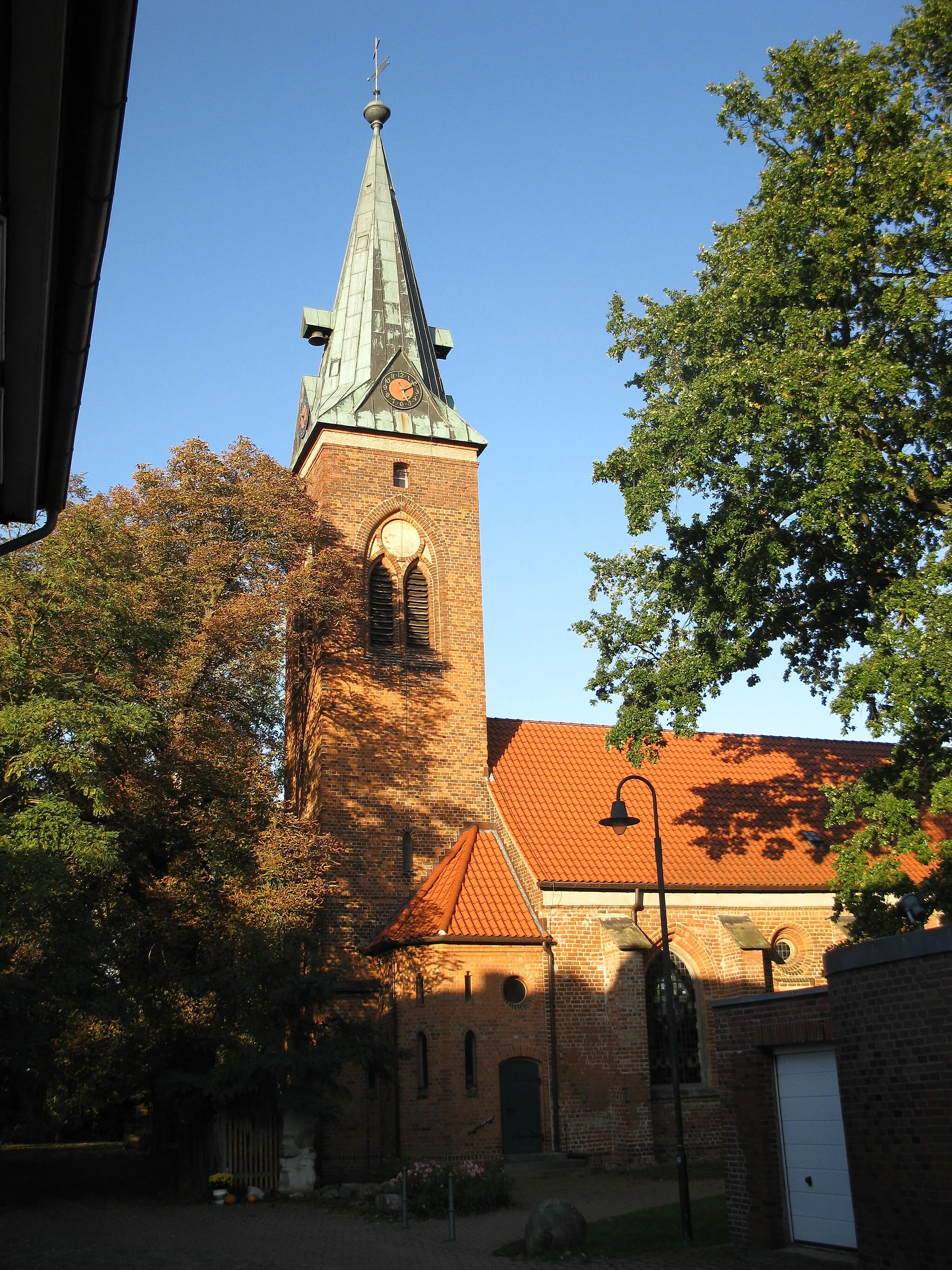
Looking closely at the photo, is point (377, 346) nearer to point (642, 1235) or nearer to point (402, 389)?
point (402, 389)

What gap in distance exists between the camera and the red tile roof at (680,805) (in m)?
24.2

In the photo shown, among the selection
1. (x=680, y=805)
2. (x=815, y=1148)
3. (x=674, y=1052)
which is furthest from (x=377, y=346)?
(x=815, y=1148)

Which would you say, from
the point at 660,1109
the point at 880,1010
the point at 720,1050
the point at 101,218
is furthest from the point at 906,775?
the point at 101,218

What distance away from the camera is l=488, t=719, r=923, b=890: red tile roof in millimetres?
24203

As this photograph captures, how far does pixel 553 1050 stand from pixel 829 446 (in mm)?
12467

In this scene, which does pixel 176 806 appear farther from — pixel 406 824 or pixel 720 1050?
pixel 720 1050

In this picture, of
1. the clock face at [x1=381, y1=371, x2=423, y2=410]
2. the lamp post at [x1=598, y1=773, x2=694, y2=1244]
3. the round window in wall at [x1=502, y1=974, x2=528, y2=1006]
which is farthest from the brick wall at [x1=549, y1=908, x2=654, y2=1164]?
the clock face at [x1=381, y1=371, x2=423, y2=410]

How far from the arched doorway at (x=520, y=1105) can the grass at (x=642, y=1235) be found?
5.41 meters

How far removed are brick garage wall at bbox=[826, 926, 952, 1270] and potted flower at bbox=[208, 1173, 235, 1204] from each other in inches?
473

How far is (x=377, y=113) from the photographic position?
32000 mm

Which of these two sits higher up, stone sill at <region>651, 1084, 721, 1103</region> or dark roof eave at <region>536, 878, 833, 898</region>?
dark roof eave at <region>536, 878, 833, 898</region>

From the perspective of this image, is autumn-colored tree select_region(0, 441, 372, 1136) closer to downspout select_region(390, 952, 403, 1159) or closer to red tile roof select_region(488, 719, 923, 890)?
downspout select_region(390, 952, 403, 1159)

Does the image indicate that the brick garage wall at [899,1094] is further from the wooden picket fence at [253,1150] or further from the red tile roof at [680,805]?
the red tile roof at [680,805]

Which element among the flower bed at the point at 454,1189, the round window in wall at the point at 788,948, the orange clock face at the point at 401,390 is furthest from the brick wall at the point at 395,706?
the round window in wall at the point at 788,948
